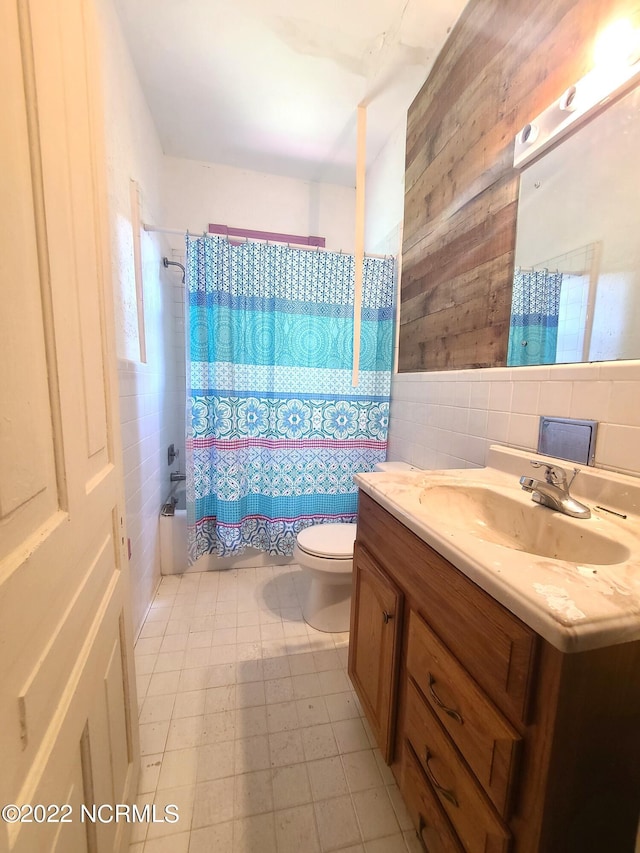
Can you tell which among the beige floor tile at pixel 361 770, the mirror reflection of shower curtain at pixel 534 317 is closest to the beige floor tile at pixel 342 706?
the beige floor tile at pixel 361 770

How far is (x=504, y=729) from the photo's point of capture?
0.50 meters

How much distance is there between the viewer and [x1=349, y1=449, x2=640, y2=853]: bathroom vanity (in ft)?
1.46

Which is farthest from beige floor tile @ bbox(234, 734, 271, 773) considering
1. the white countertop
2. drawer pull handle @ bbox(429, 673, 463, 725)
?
the white countertop

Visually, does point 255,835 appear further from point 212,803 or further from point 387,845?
point 387,845

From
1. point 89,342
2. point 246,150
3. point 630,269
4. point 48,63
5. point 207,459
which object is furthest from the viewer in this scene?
point 246,150

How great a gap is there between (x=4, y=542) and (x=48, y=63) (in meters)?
0.66

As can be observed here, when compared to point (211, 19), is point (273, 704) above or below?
below

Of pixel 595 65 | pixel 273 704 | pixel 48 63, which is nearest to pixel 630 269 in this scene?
pixel 595 65

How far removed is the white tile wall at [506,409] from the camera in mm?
806

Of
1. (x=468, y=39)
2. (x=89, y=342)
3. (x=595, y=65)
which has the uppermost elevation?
(x=468, y=39)

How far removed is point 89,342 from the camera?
2.16 feet

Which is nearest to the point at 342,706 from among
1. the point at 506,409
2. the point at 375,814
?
the point at 375,814

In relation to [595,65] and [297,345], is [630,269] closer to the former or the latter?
[595,65]

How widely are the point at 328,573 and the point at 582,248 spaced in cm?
147
